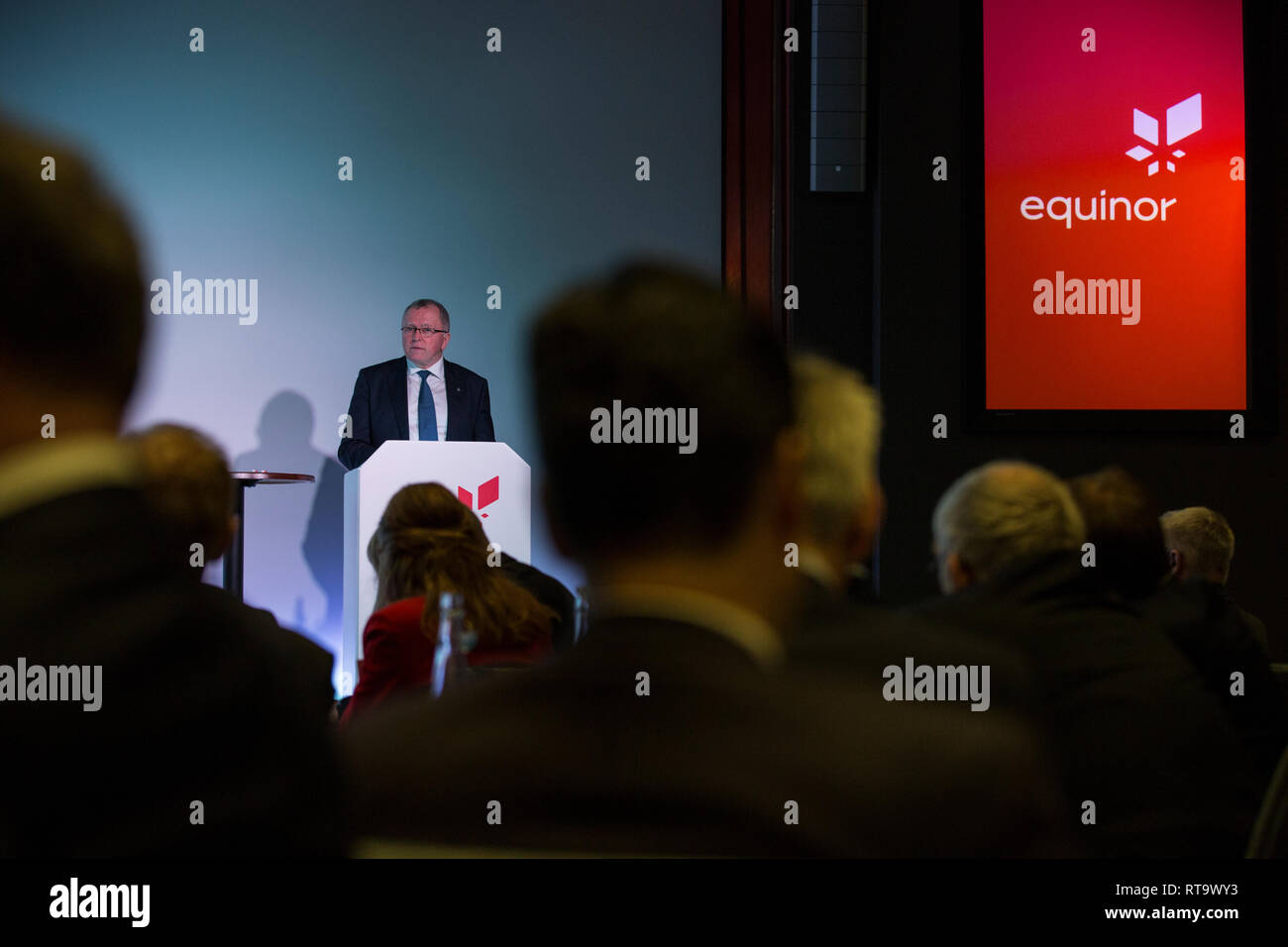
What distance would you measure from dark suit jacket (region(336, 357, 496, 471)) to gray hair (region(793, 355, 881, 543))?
3501 mm

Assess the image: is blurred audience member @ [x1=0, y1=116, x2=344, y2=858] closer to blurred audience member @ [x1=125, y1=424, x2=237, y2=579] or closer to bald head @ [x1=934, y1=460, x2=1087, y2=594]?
blurred audience member @ [x1=125, y1=424, x2=237, y2=579]

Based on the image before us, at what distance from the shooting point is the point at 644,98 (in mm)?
5746

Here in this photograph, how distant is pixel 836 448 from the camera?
1630mm

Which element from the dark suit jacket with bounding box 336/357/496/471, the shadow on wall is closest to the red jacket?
the dark suit jacket with bounding box 336/357/496/471

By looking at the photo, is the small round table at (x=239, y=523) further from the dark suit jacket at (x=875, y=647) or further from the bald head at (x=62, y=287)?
the bald head at (x=62, y=287)

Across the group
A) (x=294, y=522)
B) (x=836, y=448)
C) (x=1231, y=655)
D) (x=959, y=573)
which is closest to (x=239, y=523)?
(x=294, y=522)

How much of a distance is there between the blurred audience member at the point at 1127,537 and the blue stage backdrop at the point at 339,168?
3.94 metres

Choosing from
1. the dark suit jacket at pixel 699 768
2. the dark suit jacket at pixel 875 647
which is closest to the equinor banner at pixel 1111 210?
the dark suit jacket at pixel 875 647

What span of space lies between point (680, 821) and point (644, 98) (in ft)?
18.0

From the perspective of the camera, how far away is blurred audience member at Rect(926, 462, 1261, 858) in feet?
4.95

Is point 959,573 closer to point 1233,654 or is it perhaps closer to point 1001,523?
point 1001,523

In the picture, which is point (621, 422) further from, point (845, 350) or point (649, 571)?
point (845, 350)

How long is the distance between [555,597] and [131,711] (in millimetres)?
1923
